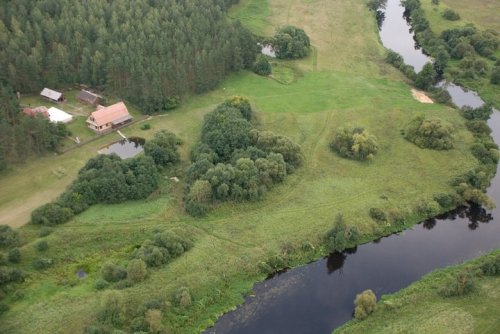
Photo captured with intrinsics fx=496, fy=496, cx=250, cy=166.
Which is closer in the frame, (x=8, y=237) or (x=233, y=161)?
(x=8, y=237)

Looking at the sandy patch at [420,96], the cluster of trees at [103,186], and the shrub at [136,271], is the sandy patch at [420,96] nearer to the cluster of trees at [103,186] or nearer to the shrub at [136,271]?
the cluster of trees at [103,186]

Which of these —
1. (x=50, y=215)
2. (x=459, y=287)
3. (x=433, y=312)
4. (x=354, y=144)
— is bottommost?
(x=50, y=215)

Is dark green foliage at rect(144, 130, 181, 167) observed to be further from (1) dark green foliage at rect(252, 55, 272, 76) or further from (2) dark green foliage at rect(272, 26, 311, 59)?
(2) dark green foliage at rect(272, 26, 311, 59)

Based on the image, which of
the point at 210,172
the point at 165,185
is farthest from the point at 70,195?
the point at 210,172

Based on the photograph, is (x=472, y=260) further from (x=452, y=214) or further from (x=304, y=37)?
(x=304, y=37)

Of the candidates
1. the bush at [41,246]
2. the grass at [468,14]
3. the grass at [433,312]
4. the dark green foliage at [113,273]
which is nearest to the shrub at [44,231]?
the bush at [41,246]

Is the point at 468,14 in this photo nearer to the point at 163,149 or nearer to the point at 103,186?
the point at 163,149

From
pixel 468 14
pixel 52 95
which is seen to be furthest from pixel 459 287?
pixel 468 14

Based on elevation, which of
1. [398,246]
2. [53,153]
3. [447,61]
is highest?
[447,61]

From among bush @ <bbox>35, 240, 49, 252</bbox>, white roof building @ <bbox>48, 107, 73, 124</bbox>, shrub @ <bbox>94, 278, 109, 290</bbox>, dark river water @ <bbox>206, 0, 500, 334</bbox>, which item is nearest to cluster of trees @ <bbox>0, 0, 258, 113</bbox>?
white roof building @ <bbox>48, 107, 73, 124</bbox>
